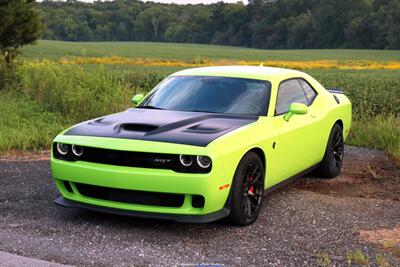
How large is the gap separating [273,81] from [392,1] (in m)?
85.9

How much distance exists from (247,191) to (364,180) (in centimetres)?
290

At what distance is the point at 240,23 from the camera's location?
11350 cm

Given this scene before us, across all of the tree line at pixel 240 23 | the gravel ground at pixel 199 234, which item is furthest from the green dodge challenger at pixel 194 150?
the tree line at pixel 240 23

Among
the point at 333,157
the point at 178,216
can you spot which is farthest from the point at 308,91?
the point at 178,216

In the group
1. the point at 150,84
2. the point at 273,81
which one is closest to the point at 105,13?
the point at 150,84

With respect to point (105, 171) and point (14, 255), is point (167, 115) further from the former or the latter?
point (14, 255)

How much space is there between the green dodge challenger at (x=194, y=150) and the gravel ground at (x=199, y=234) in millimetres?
217

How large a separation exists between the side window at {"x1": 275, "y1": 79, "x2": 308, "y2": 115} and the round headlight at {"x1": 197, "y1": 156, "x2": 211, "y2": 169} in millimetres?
1539

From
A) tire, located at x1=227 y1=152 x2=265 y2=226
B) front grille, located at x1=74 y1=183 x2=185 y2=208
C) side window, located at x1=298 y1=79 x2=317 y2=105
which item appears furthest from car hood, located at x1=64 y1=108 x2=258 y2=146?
side window, located at x1=298 y1=79 x2=317 y2=105

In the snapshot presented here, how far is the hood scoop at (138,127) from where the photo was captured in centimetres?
557

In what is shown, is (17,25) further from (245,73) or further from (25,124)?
(245,73)

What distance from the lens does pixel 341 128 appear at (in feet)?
26.7

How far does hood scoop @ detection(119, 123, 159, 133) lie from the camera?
5.57 meters

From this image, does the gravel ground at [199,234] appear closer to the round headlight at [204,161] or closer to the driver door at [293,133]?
the driver door at [293,133]
